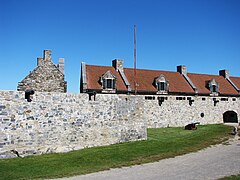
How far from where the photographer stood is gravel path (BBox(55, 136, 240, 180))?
11.0m

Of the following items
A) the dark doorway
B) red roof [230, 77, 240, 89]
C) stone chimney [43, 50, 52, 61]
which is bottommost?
the dark doorway

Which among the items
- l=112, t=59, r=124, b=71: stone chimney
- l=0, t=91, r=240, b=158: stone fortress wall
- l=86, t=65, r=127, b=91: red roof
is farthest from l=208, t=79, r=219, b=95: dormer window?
l=0, t=91, r=240, b=158: stone fortress wall

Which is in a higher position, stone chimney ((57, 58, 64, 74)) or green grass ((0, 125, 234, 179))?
stone chimney ((57, 58, 64, 74))

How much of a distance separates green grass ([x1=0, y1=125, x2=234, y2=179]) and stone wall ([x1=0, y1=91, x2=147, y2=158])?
0.84 metres

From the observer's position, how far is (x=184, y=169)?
12.1 meters

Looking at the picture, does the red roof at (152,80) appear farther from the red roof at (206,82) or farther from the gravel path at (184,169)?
the gravel path at (184,169)

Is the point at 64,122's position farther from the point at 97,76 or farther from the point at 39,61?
the point at 97,76

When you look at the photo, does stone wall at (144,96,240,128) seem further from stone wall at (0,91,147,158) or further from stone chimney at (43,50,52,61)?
stone chimney at (43,50,52,61)

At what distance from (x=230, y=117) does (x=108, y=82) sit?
847 inches

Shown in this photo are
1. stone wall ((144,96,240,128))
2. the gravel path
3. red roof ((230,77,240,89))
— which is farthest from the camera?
red roof ((230,77,240,89))

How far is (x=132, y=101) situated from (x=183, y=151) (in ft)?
19.4

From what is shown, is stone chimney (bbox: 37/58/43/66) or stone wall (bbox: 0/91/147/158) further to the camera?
stone chimney (bbox: 37/58/43/66)

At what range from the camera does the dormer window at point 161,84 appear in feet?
111

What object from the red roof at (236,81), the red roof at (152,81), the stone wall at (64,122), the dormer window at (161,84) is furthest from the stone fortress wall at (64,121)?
the red roof at (236,81)
